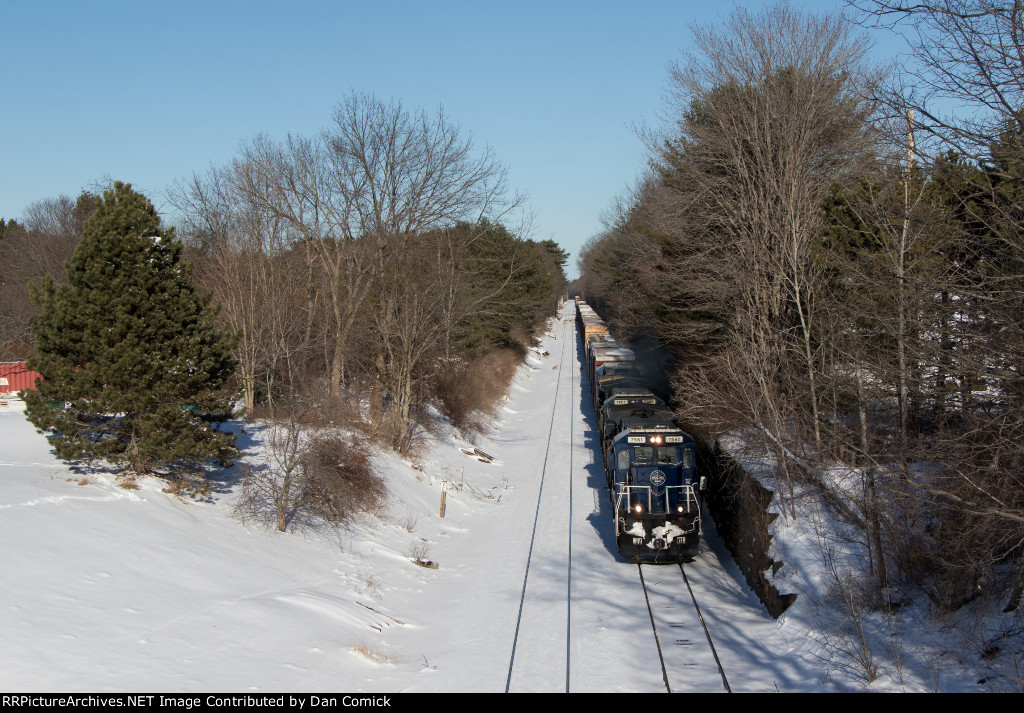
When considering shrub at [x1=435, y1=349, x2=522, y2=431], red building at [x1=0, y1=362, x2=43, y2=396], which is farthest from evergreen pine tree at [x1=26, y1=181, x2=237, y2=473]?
shrub at [x1=435, y1=349, x2=522, y2=431]

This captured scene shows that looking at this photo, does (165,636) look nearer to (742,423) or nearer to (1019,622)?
(1019,622)

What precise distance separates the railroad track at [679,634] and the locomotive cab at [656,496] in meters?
0.70

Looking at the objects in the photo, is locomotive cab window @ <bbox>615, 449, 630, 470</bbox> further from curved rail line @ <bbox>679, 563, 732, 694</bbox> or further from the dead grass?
the dead grass

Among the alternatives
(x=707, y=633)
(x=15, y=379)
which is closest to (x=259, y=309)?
(x=15, y=379)

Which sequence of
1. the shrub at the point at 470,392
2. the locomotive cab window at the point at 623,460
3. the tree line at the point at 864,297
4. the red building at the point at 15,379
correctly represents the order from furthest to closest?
the shrub at the point at 470,392, the red building at the point at 15,379, the locomotive cab window at the point at 623,460, the tree line at the point at 864,297

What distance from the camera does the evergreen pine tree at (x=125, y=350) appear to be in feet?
48.3

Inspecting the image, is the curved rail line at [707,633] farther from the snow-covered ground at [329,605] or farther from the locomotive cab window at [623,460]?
the locomotive cab window at [623,460]

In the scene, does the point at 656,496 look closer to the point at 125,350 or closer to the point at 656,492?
the point at 656,492

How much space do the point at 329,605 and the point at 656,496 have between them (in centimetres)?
817

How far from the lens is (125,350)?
1473 cm

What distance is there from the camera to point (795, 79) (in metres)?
23.8

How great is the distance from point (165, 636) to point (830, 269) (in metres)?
17.8

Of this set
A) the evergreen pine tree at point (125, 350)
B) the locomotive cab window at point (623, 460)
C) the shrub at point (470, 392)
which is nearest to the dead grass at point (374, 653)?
the evergreen pine tree at point (125, 350)
